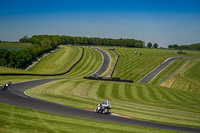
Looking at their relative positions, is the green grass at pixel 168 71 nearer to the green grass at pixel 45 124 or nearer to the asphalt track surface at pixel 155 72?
the asphalt track surface at pixel 155 72

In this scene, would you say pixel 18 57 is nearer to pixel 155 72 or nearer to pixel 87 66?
pixel 87 66

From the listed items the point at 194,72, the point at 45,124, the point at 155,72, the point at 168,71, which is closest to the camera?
the point at 45,124

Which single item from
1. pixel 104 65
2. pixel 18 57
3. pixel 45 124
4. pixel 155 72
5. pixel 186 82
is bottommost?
pixel 186 82

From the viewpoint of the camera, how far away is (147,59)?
10344 cm

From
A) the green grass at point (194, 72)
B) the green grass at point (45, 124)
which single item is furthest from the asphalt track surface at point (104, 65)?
the green grass at point (45, 124)

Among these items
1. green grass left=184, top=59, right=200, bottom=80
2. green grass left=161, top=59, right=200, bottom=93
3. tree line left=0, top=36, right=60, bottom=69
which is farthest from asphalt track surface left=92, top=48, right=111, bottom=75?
tree line left=0, top=36, right=60, bottom=69

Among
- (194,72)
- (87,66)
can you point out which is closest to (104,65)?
(87,66)

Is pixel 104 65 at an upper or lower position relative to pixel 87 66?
upper

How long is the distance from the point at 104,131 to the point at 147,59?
9185cm

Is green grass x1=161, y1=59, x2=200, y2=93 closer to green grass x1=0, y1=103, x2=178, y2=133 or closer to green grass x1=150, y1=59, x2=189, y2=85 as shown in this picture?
green grass x1=150, y1=59, x2=189, y2=85

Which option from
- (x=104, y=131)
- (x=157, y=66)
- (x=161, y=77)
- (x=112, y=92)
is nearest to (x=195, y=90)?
(x=161, y=77)

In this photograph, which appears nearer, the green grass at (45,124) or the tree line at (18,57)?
the green grass at (45,124)

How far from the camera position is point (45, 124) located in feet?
50.0

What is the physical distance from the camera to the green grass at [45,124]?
13.9 meters
